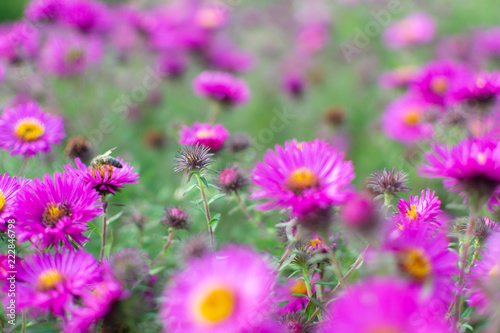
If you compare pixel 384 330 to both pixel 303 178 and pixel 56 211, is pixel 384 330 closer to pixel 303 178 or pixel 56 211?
pixel 303 178

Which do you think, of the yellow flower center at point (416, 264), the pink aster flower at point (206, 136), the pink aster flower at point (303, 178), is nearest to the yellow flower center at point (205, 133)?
the pink aster flower at point (206, 136)

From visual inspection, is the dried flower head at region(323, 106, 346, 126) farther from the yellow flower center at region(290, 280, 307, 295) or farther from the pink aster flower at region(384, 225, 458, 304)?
the pink aster flower at region(384, 225, 458, 304)

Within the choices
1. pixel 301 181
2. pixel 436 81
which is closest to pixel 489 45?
pixel 436 81

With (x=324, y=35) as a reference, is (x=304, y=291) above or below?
below

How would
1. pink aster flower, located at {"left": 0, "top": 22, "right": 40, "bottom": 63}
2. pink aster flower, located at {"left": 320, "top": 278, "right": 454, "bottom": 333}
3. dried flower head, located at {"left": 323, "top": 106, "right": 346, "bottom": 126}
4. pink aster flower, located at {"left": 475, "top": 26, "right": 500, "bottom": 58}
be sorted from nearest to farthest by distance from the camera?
pink aster flower, located at {"left": 320, "top": 278, "right": 454, "bottom": 333} < pink aster flower, located at {"left": 0, "top": 22, "right": 40, "bottom": 63} < dried flower head, located at {"left": 323, "top": 106, "right": 346, "bottom": 126} < pink aster flower, located at {"left": 475, "top": 26, "right": 500, "bottom": 58}

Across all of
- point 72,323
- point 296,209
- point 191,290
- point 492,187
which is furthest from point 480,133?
point 72,323

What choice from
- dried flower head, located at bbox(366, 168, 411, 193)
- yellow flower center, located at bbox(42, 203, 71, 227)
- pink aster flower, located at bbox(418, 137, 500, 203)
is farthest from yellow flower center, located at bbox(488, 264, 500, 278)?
yellow flower center, located at bbox(42, 203, 71, 227)

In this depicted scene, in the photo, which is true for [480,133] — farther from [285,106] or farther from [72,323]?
[285,106]
